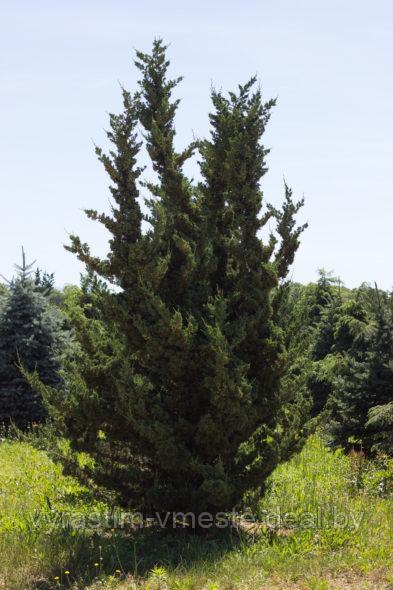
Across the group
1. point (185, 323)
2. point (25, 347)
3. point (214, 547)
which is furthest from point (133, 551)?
point (25, 347)

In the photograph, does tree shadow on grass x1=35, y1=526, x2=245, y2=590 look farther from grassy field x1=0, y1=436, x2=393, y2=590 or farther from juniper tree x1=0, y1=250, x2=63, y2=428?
juniper tree x1=0, y1=250, x2=63, y2=428

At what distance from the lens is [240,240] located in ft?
25.4

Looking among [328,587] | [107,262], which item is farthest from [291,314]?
[328,587]

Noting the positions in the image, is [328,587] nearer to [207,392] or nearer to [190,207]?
[207,392]

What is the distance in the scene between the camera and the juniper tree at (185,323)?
22.3 ft

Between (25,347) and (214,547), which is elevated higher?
(25,347)

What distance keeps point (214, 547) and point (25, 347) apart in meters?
11.0

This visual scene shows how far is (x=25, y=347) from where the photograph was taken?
1659 centimetres

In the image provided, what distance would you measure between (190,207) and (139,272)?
4.91 ft

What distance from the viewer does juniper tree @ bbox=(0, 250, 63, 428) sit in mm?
16125

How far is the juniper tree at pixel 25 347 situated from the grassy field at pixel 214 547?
23.0ft

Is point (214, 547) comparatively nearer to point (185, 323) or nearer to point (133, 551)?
point (133, 551)

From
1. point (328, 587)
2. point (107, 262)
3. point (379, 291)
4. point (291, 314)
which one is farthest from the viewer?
point (379, 291)

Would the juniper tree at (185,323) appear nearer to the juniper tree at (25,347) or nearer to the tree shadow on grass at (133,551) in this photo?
the tree shadow on grass at (133,551)
